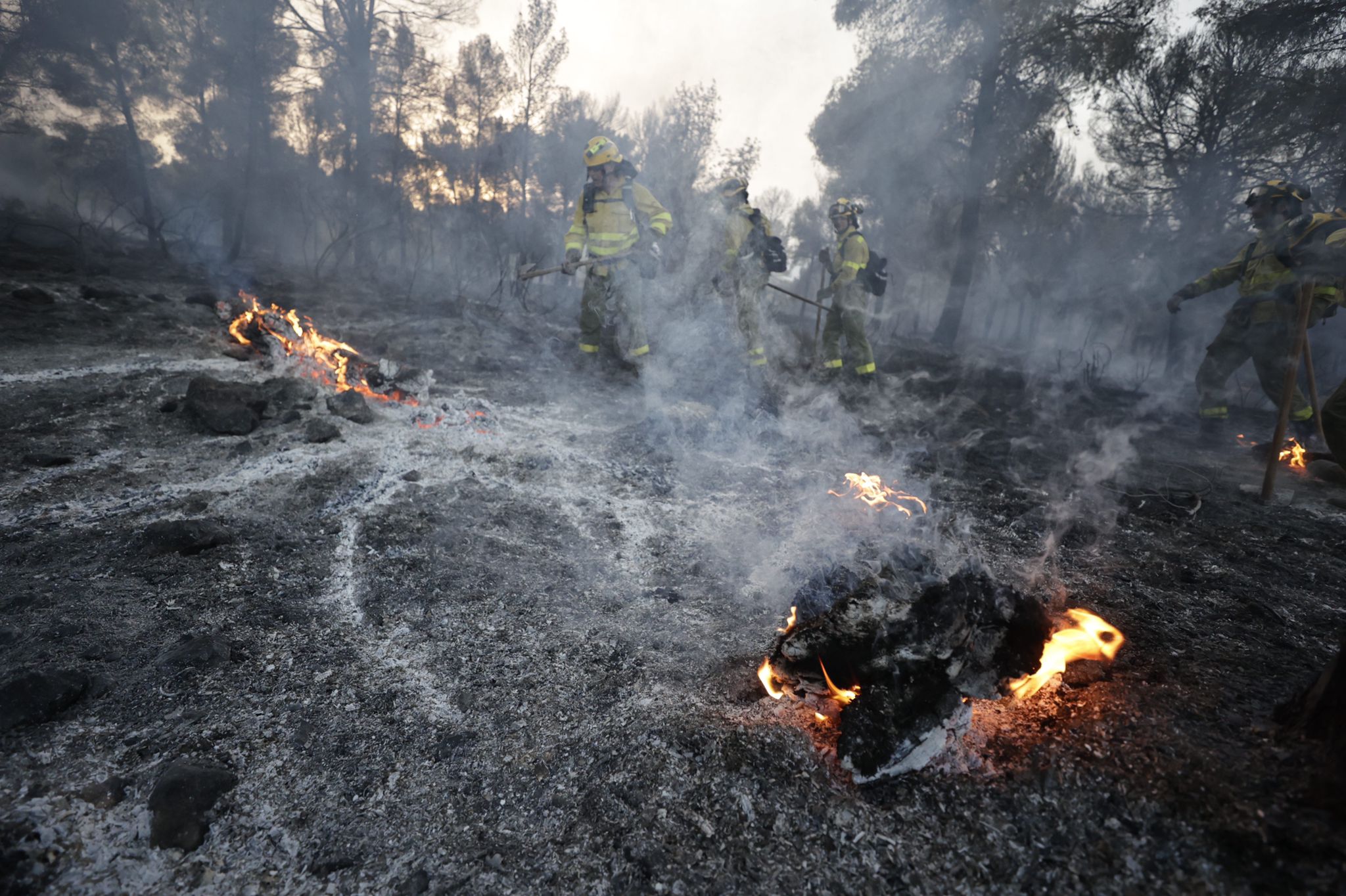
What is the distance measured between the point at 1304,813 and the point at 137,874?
105 inches

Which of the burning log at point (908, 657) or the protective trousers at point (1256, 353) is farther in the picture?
the protective trousers at point (1256, 353)

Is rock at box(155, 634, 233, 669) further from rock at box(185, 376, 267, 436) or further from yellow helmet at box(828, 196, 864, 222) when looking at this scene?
yellow helmet at box(828, 196, 864, 222)

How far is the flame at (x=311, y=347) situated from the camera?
17.1 feet

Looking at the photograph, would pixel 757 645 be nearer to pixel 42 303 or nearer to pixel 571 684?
pixel 571 684

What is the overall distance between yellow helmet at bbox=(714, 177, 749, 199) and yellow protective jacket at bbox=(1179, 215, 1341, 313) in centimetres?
504

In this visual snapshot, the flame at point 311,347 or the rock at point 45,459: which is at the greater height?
the flame at point 311,347

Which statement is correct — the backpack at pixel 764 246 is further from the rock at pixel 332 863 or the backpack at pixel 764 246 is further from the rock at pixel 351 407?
the rock at pixel 332 863

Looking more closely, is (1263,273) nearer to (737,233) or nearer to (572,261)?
(737,233)

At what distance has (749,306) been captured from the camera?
7.36 metres

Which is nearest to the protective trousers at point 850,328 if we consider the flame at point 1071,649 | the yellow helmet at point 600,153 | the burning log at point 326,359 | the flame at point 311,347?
the yellow helmet at point 600,153

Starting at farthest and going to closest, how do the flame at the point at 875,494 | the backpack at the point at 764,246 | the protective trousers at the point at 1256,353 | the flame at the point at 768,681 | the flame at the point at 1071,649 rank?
the backpack at the point at 764,246
the protective trousers at the point at 1256,353
the flame at the point at 875,494
the flame at the point at 768,681
the flame at the point at 1071,649

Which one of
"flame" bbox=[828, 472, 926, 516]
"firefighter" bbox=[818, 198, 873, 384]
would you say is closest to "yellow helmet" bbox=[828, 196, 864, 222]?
"firefighter" bbox=[818, 198, 873, 384]

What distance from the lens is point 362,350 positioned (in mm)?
7121

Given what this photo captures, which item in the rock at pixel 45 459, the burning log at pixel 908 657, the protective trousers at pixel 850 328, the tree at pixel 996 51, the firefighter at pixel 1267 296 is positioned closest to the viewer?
the burning log at pixel 908 657
